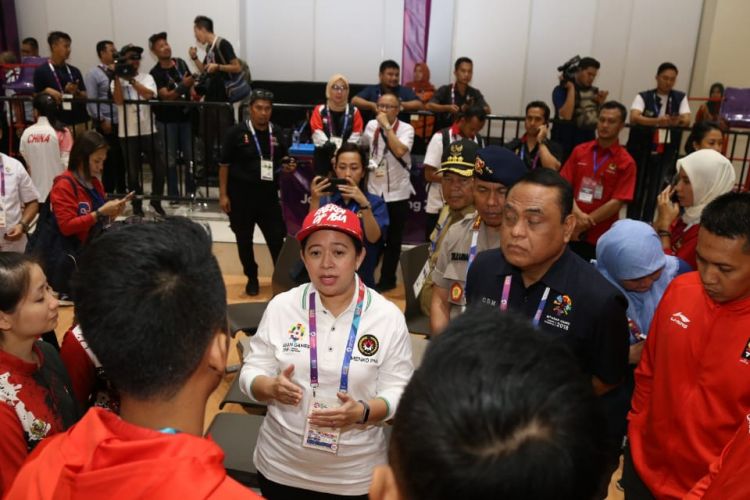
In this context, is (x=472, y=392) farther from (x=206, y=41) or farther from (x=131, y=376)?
(x=206, y=41)

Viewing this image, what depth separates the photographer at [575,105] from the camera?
21.0 feet

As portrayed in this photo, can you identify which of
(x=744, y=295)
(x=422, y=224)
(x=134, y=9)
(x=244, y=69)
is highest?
(x=134, y=9)

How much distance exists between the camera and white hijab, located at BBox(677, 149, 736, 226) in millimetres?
3098

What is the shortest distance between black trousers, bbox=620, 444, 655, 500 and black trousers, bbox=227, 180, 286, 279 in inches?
137

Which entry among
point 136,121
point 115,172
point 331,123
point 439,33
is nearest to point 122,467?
point 331,123

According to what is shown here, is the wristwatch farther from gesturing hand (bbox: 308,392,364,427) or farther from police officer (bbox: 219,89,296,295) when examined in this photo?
police officer (bbox: 219,89,296,295)

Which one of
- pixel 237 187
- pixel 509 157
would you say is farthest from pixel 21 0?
pixel 509 157

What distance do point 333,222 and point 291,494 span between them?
3.06 feet

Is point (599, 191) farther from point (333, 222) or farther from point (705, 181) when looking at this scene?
point (333, 222)

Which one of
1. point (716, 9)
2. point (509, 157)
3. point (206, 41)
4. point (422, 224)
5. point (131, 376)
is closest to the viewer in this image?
point (131, 376)

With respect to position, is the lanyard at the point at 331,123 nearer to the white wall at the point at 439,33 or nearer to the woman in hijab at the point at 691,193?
the woman in hijab at the point at 691,193

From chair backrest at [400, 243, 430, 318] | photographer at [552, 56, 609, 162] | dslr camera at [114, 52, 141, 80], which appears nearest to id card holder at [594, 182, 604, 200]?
chair backrest at [400, 243, 430, 318]

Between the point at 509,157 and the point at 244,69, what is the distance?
6.23m

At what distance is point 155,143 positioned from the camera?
7.12 metres
